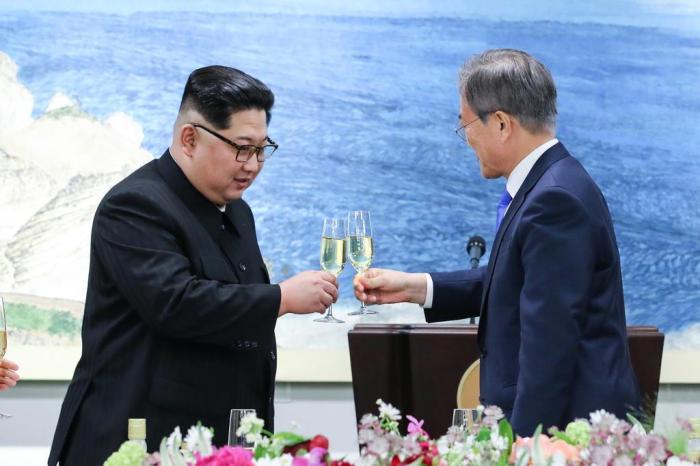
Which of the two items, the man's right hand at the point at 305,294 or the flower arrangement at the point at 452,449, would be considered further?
the man's right hand at the point at 305,294

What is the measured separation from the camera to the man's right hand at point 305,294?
8.22 feet

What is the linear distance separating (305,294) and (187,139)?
1.44ft

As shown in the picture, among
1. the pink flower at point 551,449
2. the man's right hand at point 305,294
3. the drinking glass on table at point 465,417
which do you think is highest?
the man's right hand at point 305,294

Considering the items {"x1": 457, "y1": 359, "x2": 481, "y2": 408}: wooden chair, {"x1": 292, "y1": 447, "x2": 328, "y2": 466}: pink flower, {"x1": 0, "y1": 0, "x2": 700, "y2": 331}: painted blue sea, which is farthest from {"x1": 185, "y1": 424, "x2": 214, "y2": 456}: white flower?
{"x1": 0, "y1": 0, "x2": 700, "y2": 331}: painted blue sea

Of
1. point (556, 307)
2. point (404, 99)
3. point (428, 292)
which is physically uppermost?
point (404, 99)

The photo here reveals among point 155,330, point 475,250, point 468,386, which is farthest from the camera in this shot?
point 475,250

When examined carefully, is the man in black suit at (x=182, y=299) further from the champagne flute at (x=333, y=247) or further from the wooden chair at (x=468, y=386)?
the wooden chair at (x=468, y=386)

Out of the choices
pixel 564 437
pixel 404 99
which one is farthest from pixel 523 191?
pixel 404 99

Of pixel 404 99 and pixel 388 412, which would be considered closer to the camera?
pixel 388 412

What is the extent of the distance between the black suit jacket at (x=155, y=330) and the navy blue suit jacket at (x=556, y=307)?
1.65 ft

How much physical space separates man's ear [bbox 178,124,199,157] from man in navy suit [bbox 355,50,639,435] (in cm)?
61

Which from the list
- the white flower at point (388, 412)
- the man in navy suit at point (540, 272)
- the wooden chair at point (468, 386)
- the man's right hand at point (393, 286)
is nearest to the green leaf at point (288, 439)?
the white flower at point (388, 412)

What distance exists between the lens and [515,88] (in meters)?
2.46

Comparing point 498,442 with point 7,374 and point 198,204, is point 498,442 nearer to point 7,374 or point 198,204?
point 198,204
